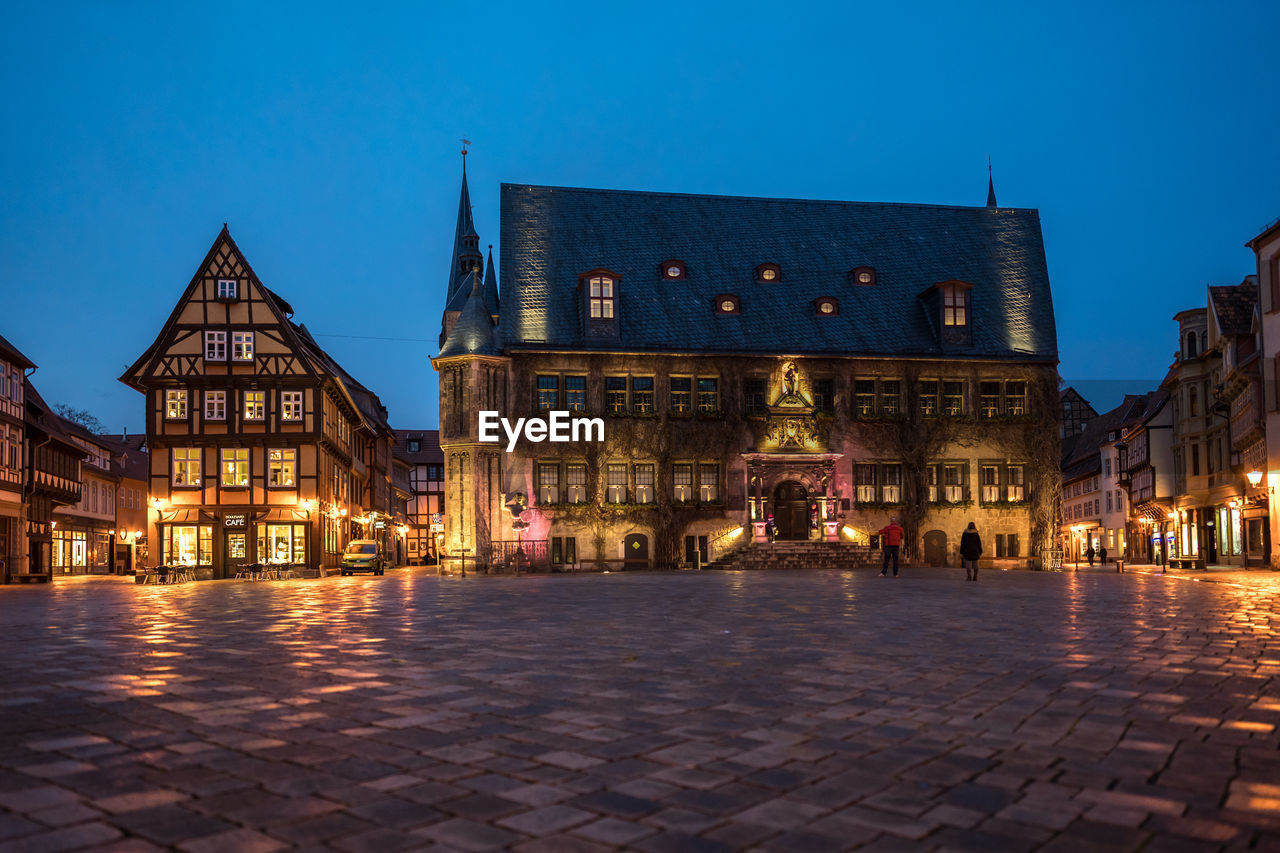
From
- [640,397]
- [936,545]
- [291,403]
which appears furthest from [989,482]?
[291,403]

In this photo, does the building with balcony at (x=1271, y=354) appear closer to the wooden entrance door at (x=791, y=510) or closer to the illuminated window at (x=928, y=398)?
the illuminated window at (x=928, y=398)

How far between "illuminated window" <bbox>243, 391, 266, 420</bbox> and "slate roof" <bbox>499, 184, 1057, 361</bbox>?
33.9 ft

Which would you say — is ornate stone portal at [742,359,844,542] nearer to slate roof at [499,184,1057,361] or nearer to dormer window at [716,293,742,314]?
slate roof at [499,184,1057,361]

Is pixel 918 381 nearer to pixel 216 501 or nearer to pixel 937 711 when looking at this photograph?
pixel 216 501

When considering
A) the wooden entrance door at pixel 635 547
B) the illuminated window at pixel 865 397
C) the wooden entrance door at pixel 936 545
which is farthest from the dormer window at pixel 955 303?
the wooden entrance door at pixel 635 547

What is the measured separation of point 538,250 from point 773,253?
10336mm

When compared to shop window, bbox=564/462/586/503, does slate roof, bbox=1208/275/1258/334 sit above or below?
above

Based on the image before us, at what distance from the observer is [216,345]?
149 ft

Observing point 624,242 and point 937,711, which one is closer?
point 937,711

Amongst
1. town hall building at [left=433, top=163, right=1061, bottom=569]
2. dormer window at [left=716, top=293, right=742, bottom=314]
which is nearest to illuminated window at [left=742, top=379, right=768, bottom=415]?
town hall building at [left=433, top=163, right=1061, bottom=569]

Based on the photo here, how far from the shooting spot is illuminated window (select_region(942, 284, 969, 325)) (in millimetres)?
47438

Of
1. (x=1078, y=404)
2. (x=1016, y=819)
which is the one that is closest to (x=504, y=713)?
(x=1016, y=819)

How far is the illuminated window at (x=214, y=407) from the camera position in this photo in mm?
45500

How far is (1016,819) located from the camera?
464 centimetres
